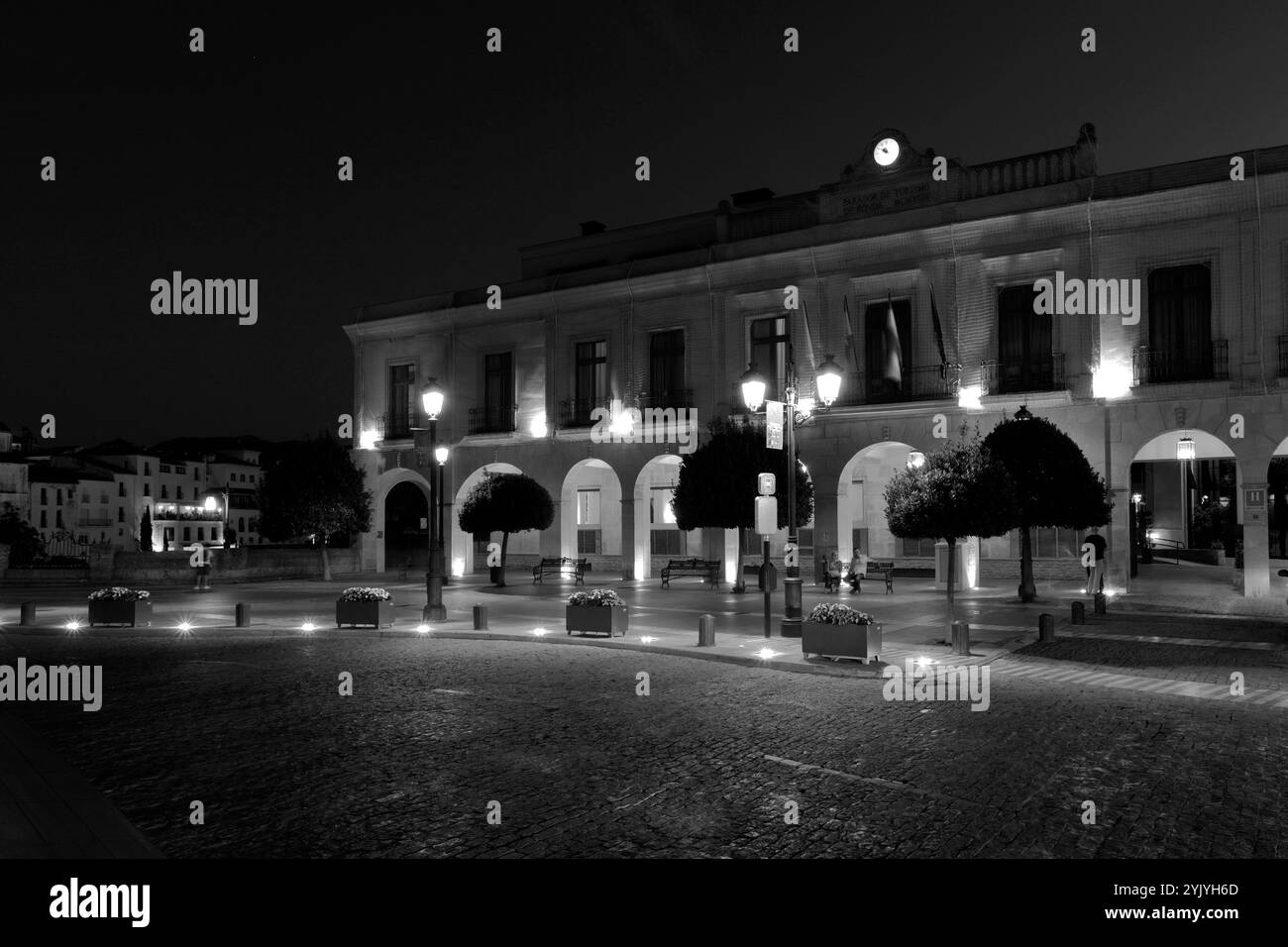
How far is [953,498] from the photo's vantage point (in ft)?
55.9

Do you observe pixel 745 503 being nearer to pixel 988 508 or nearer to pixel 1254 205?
pixel 988 508

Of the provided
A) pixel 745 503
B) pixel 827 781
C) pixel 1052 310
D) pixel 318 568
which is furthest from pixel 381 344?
pixel 827 781

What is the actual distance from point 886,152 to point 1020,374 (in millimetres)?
8152

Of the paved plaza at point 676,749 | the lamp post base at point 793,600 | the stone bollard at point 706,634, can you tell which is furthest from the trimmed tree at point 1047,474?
the stone bollard at point 706,634

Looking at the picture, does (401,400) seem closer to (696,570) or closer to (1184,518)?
(696,570)

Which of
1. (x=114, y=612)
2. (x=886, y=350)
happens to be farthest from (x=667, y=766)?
(x=886, y=350)

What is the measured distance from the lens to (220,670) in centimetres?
1359

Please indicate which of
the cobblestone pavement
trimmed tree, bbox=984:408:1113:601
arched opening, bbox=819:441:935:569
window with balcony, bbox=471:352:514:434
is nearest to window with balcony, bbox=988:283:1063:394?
trimmed tree, bbox=984:408:1113:601

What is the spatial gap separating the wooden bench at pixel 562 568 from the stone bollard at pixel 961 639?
18.1 meters

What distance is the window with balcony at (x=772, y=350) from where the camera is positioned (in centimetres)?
3225

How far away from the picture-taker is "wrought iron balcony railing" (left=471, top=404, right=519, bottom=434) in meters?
37.3

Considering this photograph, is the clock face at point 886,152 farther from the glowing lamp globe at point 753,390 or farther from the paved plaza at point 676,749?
the paved plaza at point 676,749

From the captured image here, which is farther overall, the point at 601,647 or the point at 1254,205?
the point at 1254,205

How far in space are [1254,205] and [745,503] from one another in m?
15.1
